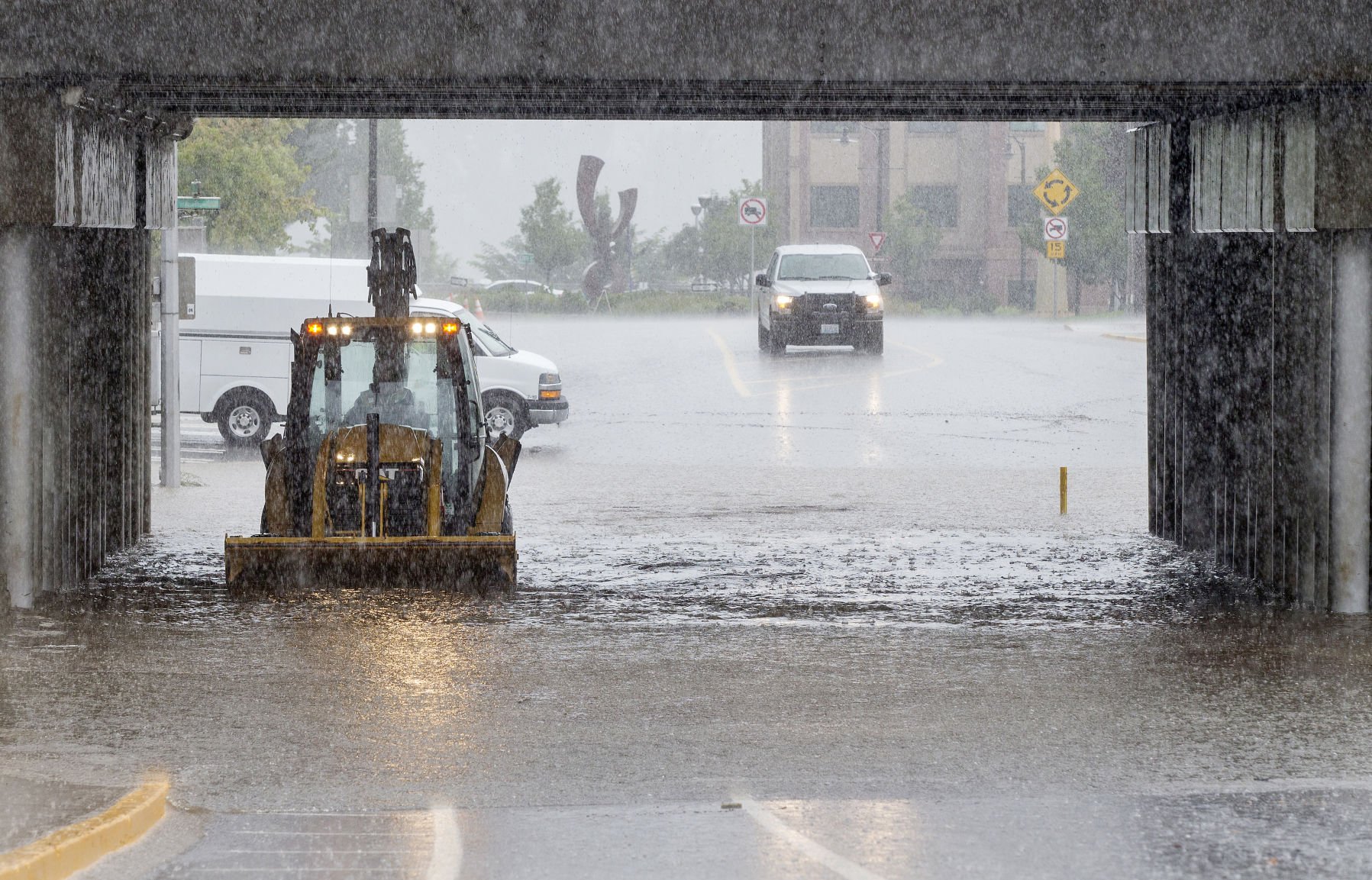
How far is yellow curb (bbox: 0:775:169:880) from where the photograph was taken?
6699 mm

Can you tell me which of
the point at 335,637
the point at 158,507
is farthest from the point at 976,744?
the point at 158,507

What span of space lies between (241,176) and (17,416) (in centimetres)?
3006

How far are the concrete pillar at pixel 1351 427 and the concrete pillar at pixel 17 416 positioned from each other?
28.6ft

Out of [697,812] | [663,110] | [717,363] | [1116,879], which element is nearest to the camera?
[1116,879]

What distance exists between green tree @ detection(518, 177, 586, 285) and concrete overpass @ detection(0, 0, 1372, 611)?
71.6 metres

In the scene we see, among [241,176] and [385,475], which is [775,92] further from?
[241,176]

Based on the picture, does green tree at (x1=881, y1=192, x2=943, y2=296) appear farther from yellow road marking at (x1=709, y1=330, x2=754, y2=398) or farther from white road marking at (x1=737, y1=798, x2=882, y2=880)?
white road marking at (x1=737, y1=798, x2=882, y2=880)

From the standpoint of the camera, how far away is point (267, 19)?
493 inches

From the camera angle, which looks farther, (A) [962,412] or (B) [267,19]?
(A) [962,412]

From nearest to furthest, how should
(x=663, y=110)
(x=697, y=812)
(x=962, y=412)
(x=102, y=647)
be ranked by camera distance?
(x=697, y=812) → (x=102, y=647) → (x=663, y=110) → (x=962, y=412)

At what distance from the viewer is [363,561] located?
41.9 ft

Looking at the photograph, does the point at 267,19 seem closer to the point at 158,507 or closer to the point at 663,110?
the point at 663,110

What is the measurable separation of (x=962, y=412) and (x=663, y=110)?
51.1 feet

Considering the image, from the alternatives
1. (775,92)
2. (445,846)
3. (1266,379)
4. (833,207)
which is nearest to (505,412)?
(775,92)
